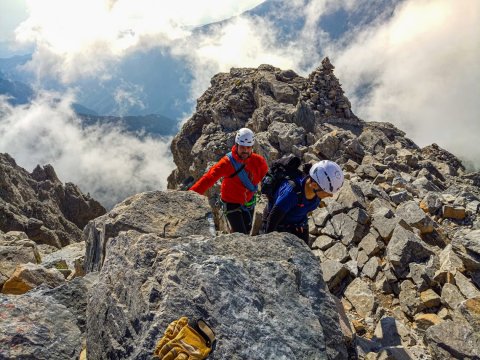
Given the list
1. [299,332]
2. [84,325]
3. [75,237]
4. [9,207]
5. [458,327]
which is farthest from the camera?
[75,237]

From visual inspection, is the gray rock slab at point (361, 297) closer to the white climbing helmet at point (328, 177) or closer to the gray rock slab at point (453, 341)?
the gray rock slab at point (453, 341)

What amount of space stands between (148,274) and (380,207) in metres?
12.1

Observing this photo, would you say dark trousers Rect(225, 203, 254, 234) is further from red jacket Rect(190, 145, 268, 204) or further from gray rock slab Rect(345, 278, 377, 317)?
gray rock slab Rect(345, 278, 377, 317)

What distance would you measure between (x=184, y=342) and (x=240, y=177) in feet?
19.4

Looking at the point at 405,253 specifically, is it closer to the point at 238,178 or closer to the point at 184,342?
the point at 238,178

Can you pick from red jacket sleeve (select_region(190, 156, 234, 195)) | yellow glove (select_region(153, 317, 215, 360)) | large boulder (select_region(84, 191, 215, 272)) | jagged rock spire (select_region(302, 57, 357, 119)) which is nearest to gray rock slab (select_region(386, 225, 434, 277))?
red jacket sleeve (select_region(190, 156, 234, 195))

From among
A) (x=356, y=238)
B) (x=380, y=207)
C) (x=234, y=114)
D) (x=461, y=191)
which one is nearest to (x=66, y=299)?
(x=356, y=238)

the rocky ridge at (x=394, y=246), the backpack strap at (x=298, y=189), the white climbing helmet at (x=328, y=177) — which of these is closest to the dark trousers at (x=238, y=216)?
the rocky ridge at (x=394, y=246)

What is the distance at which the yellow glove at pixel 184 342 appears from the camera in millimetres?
4734

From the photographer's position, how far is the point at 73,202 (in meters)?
79.5

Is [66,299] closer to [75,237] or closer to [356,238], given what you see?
[356,238]

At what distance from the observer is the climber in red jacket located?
10.1 metres

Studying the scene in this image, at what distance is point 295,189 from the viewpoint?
825cm

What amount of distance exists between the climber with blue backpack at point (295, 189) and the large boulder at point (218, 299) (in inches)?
64.3
